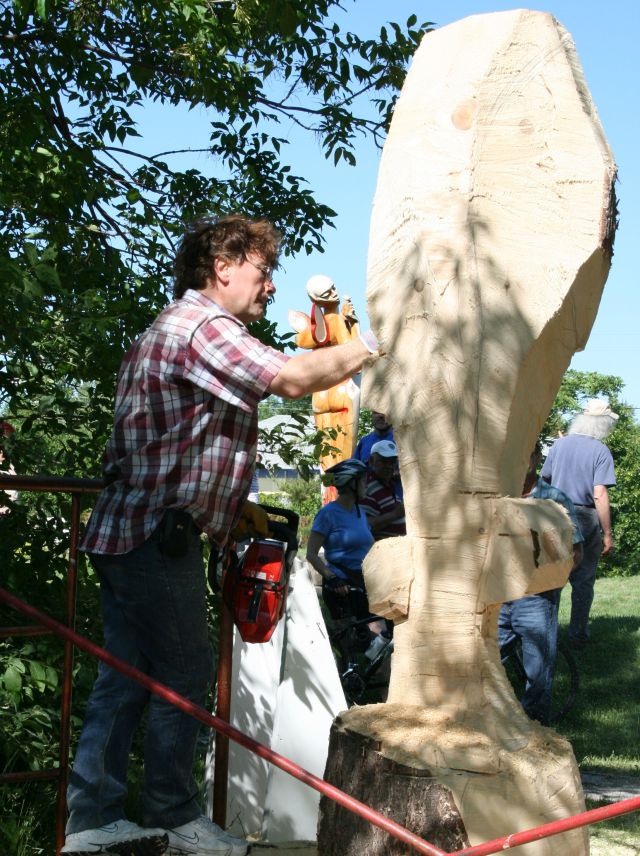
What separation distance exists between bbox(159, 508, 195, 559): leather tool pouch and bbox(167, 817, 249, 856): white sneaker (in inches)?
29.2

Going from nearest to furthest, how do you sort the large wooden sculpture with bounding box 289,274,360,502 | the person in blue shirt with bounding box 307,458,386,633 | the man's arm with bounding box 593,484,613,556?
the person in blue shirt with bounding box 307,458,386,633 < the man's arm with bounding box 593,484,613,556 < the large wooden sculpture with bounding box 289,274,360,502

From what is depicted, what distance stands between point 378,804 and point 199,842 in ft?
1.97

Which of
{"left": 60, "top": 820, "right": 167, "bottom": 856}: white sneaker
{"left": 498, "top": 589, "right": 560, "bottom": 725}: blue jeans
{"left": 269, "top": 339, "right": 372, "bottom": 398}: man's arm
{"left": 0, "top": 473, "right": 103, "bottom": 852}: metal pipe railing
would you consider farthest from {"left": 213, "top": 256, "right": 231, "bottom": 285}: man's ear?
{"left": 498, "top": 589, "right": 560, "bottom": 725}: blue jeans

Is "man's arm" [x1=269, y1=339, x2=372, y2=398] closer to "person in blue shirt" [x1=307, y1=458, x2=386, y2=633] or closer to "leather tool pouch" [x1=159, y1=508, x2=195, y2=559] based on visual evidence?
"leather tool pouch" [x1=159, y1=508, x2=195, y2=559]

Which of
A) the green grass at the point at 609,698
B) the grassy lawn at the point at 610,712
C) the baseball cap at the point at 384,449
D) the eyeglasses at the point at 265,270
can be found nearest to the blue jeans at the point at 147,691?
the eyeglasses at the point at 265,270

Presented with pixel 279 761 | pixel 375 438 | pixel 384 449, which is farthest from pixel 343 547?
pixel 279 761

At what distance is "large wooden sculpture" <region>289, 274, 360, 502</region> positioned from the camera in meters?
7.06

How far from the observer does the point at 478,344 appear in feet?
7.87

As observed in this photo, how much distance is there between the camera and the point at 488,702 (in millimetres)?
2410

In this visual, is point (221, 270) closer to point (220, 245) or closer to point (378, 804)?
point (220, 245)

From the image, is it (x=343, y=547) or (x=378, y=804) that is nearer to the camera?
(x=378, y=804)

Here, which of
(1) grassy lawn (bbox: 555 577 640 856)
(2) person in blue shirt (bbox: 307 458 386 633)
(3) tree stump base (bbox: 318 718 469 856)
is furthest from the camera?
(2) person in blue shirt (bbox: 307 458 386 633)

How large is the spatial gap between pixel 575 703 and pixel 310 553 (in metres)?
1.86

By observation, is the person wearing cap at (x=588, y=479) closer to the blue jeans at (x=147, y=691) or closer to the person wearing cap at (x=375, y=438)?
the person wearing cap at (x=375, y=438)
